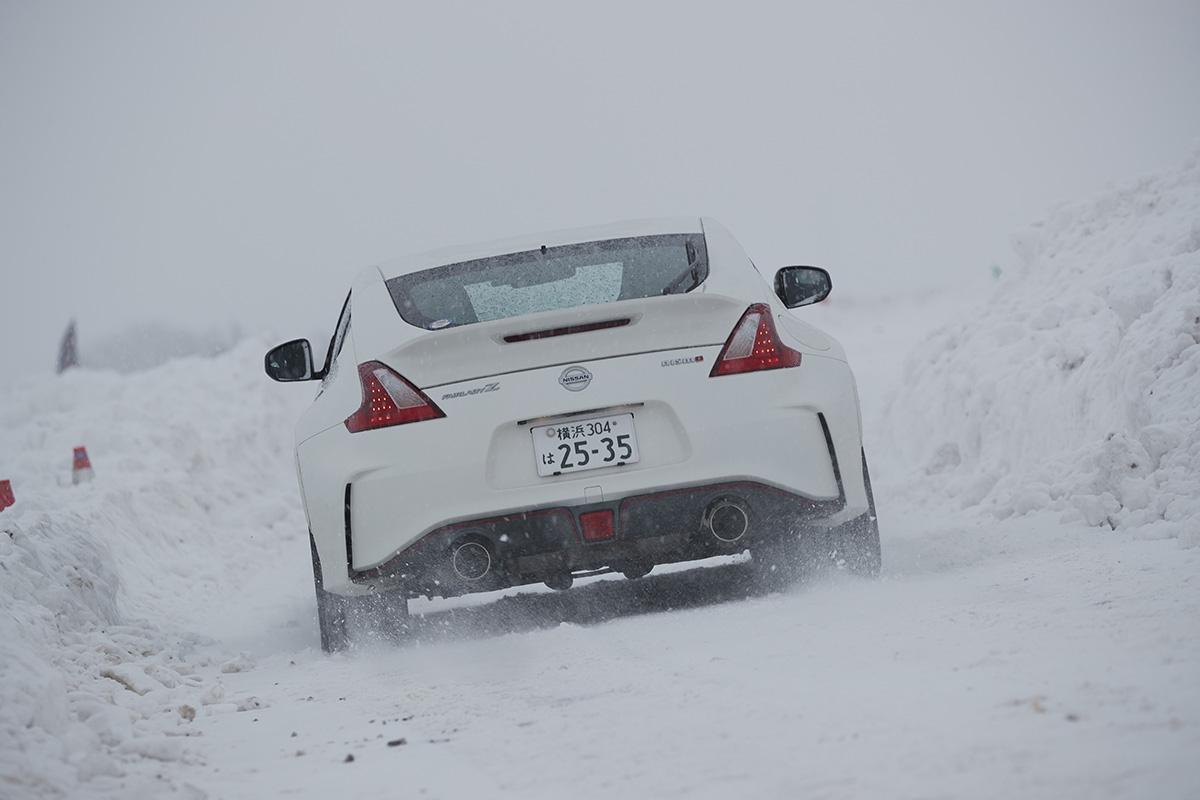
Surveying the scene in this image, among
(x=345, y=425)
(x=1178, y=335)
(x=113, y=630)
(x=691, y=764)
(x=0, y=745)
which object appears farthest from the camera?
(x=1178, y=335)

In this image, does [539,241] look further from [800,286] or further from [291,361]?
[291,361]

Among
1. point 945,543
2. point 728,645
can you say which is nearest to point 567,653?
point 728,645

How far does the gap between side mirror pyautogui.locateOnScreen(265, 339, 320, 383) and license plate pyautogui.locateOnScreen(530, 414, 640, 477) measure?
65.8 inches

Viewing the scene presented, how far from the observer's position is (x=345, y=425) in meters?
5.11

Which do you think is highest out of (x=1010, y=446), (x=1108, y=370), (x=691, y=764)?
(x=691, y=764)

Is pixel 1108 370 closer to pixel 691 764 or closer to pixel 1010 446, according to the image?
pixel 1010 446

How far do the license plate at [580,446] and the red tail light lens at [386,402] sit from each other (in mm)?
360

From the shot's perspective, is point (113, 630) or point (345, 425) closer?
point (345, 425)

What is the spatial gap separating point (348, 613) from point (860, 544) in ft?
6.34

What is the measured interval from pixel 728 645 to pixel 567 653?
551 millimetres

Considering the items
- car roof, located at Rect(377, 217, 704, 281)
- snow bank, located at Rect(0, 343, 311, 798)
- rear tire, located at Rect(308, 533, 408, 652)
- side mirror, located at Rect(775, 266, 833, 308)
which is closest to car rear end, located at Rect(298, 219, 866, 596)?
rear tire, located at Rect(308, 533, 408, 652)

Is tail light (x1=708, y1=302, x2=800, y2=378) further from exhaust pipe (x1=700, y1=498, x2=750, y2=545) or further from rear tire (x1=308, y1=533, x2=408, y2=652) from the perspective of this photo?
rear tire (x1=308, y1=533, x2=408, y2=652)

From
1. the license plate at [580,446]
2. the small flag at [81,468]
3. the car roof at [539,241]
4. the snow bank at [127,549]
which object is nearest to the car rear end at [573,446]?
the license plate at [580,446]

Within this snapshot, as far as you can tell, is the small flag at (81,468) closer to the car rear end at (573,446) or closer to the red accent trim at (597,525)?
the car rear end at (573,446)
